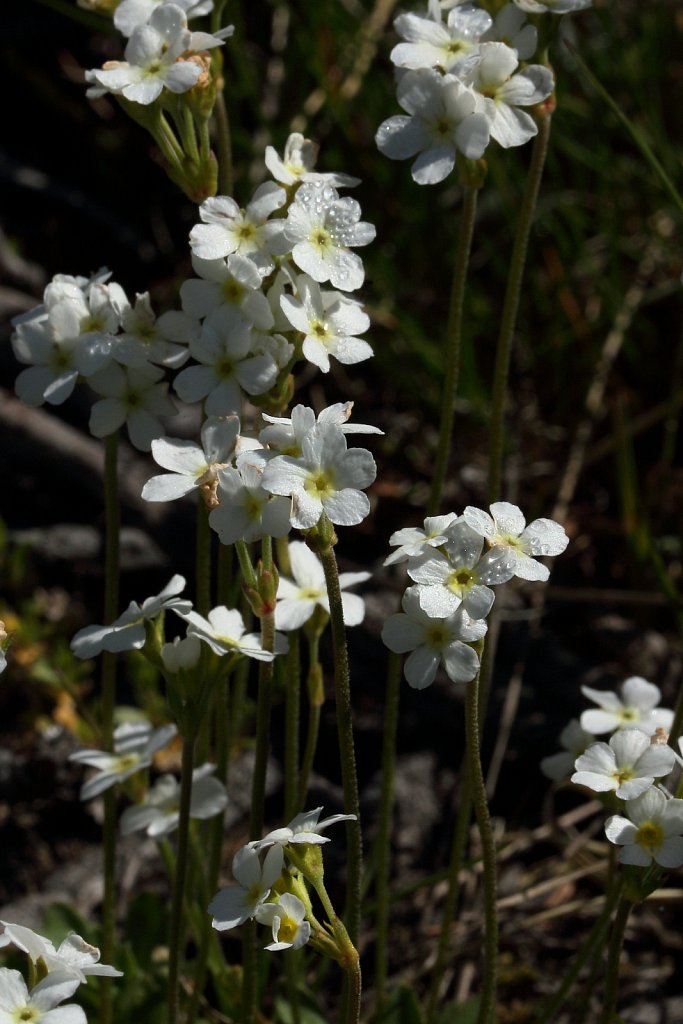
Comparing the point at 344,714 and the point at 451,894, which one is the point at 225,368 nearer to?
the point at 344,714

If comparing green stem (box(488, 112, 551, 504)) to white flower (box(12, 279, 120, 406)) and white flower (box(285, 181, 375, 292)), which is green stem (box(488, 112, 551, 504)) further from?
→ white flower (box(12, 279, 120, 406))

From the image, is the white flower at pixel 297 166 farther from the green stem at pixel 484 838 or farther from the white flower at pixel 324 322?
the green stem at pixel 484 838

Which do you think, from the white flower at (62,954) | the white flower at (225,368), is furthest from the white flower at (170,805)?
the white flower at (225,368)

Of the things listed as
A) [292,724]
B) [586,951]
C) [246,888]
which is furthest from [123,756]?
[586,951]

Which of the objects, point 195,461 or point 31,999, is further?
point 195,461

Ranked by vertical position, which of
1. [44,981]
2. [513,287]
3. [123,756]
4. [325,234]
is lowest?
[123,756]
